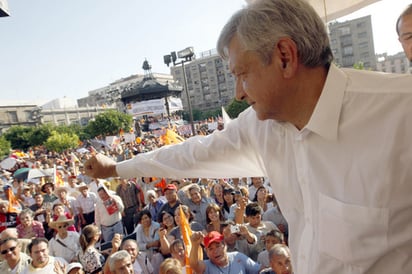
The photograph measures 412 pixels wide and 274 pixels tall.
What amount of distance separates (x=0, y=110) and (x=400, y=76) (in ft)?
295

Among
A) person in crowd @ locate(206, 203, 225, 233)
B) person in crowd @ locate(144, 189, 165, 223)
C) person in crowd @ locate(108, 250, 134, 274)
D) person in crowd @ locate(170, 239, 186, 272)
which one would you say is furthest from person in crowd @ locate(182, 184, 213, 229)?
person in crowd @ locate(108, 250, 134, 274)

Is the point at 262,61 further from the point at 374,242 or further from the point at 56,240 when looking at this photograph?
the point at 56,240

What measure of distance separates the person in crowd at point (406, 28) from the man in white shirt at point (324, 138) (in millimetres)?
810

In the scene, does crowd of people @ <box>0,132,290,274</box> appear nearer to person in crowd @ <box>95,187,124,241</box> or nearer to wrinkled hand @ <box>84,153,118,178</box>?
person in crowd @ <box>95,187,124,241</box>

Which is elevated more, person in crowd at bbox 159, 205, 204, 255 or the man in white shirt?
the man in white shirt

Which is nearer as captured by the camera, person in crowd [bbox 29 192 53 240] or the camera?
the camera

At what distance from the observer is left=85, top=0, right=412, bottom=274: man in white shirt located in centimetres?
96

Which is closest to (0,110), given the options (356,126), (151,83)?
(151,83)

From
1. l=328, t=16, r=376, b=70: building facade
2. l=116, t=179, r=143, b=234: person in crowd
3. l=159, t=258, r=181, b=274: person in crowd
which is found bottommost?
l=116, t=179, r=143, b=234: person in crowd

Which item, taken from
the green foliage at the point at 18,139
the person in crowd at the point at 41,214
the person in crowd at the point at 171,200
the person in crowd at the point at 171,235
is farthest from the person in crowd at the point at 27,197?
the green foliage at the point at 18,139

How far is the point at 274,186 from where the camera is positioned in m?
1.33

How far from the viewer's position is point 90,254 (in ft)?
14.4

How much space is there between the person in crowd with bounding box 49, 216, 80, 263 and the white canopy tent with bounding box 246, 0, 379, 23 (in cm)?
440

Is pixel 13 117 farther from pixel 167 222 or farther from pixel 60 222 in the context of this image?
pixel 167 222
